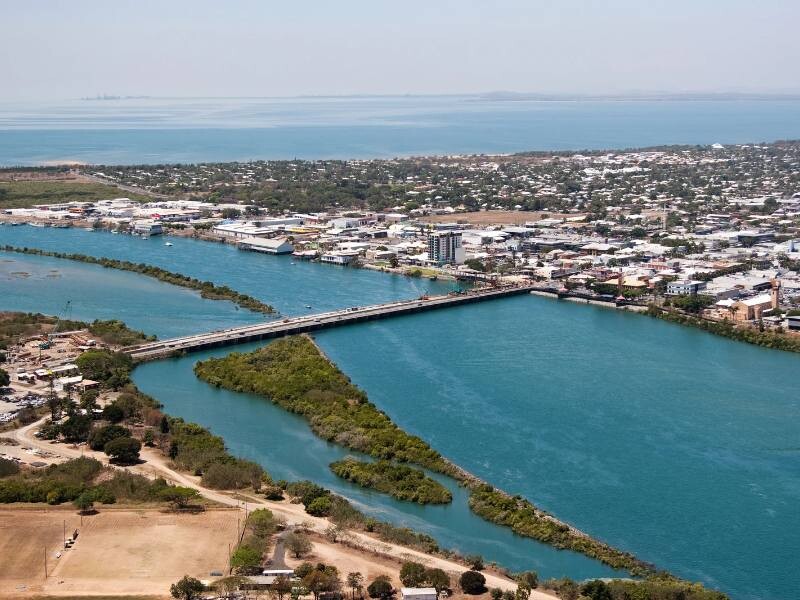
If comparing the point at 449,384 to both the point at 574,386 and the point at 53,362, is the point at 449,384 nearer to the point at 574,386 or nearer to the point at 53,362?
the point at 574,386

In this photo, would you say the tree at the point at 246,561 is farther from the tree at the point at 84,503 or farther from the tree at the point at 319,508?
the tree at the point at 84,503

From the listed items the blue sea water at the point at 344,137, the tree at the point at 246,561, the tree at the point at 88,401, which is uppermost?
the tree at the point at 88,401

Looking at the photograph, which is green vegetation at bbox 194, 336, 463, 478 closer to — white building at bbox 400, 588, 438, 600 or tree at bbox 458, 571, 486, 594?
tree at bbox 458, 571, 486, 594

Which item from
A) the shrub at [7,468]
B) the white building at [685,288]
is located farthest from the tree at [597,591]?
the white building at [685,288]

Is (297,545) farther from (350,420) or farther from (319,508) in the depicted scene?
(350,420)

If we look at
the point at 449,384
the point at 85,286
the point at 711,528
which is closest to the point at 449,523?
the point at 711,528

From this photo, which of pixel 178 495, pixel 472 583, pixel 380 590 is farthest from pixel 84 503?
pixel 472 583
